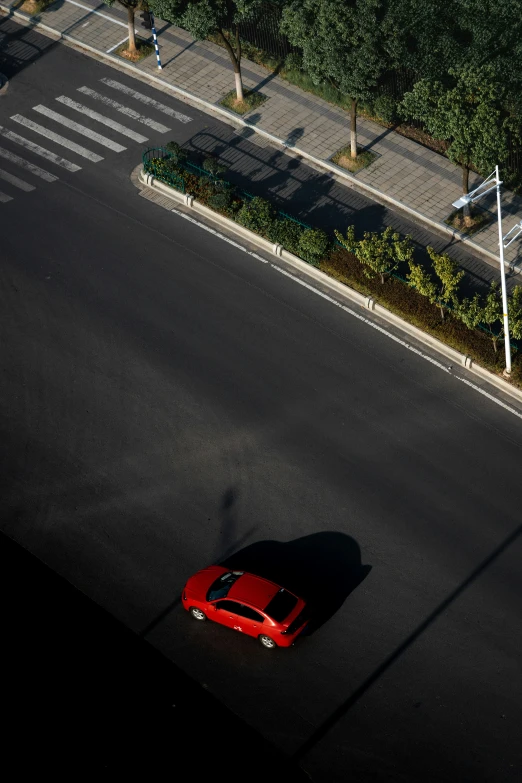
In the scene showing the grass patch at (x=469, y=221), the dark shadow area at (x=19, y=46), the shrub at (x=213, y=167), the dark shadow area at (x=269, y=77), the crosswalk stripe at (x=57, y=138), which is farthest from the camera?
the dark shadow area at (x=19, y=46)

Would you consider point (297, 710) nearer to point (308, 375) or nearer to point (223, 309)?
point (308, 375)

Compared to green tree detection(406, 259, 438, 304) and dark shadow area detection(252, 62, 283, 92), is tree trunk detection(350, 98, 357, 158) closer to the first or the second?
dark shadow area detection(252, 62, 283, 92)

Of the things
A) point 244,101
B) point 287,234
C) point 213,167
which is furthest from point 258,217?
point 244,101

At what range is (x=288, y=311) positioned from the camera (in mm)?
37094

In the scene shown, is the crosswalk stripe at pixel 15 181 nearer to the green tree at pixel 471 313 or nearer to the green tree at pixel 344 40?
the green tree at pixel 344 40

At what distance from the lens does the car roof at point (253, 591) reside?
28.1 m

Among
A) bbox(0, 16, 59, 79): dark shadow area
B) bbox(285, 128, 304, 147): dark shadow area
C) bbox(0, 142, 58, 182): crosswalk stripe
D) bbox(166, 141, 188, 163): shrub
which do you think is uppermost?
bbox(285, 128, 304, 147): dark shadow area

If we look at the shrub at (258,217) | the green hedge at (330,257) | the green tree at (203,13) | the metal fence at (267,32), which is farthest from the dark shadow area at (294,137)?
the shrub at (258,217)

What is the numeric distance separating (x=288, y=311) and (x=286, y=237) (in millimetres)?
3100

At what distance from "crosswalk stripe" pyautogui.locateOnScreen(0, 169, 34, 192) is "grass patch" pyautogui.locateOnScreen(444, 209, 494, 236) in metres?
16.1

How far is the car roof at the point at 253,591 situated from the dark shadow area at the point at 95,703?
2520 millimetres

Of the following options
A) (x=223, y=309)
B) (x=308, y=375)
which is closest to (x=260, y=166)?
(x=223, y=309)

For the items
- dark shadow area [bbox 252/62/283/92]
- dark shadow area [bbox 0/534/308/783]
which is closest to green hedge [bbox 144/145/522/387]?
dark shadow area [bbox 252/62/283/92]

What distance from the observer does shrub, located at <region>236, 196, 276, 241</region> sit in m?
38.9
